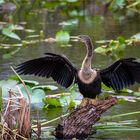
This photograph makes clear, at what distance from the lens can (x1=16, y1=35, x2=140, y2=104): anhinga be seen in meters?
6.18

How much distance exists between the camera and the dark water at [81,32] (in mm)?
6680

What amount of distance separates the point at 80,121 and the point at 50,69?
2.74ft

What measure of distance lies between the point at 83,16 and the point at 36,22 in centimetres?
127

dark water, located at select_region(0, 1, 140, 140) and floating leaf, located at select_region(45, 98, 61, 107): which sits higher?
dark water, located at select_region(0, 1, 140, 140)

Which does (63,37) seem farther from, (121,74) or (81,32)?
(121,74)

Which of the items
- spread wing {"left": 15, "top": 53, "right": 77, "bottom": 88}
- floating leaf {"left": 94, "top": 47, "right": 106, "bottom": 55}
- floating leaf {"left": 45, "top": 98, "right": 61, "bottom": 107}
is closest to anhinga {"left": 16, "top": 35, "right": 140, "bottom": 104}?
spread wing {"left": 15, "top": 53, "right": 77, "bottom": 88}

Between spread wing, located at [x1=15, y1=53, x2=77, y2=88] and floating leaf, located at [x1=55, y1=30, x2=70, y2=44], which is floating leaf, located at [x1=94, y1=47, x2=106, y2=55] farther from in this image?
spread wing, located at [x1=15, y1=53, x2=77, y2=88]

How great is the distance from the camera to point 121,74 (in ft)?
21.1

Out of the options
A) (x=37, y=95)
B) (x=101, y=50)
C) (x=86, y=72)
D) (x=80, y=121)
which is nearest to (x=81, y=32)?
(x=101, y=50)

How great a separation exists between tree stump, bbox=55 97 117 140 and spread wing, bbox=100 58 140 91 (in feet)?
1.85

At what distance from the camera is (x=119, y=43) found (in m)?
Answer: 9.91

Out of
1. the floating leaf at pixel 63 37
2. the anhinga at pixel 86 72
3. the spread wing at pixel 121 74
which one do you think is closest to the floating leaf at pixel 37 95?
the anhinga at pixel 86 72

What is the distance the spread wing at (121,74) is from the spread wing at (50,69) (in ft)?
1.10

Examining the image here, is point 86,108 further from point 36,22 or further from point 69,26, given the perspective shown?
point 36,22
